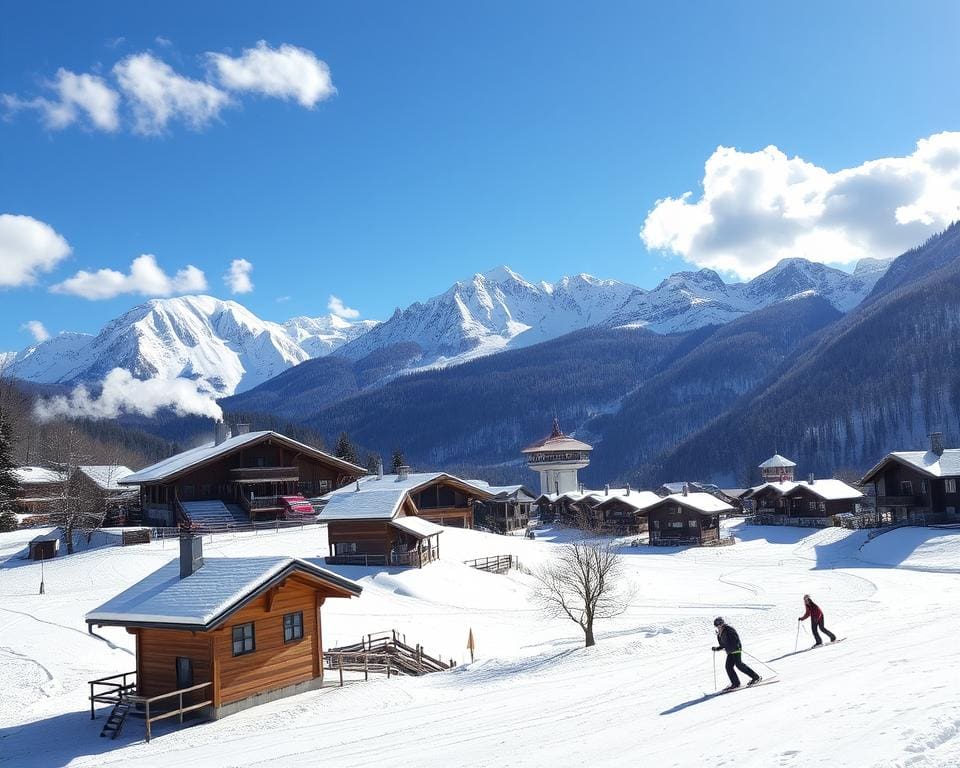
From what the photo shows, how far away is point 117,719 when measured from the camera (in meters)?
20.5

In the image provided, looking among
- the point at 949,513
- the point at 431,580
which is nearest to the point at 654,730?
the point at 431,580

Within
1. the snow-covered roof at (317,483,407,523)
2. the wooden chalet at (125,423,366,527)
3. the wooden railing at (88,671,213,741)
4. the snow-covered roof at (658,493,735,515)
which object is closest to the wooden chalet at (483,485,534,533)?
the snow-covered roof at (658,493,735,515)

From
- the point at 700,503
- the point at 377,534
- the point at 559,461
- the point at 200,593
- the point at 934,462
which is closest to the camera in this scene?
the point at 200,593

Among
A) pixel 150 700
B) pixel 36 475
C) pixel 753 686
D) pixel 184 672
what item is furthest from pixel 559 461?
pixel 150 700

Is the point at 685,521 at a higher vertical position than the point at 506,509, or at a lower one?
lower

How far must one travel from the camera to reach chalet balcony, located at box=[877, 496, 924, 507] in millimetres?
62031

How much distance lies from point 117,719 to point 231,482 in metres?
42.8

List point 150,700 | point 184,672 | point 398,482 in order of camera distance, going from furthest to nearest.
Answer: point 398,482, point 184,672, point 150,700

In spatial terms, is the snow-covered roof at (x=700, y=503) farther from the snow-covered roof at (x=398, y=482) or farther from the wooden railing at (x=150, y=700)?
the wooden railing at (x=150, y=700)

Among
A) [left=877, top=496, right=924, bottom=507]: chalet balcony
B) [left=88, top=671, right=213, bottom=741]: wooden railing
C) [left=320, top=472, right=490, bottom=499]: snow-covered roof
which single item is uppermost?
[left=320, top=472, right=490, bottom=499]: snow-covered roof

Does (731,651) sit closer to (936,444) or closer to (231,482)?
(231,482)

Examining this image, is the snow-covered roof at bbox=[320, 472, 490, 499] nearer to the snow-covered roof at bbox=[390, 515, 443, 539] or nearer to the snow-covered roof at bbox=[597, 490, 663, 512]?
the snow-covered roof at bbox=[390, 515, 443, 539]

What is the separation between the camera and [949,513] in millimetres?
60375

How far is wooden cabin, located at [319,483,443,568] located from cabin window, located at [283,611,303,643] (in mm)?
23074
